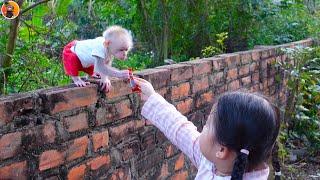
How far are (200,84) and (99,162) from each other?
1517mm

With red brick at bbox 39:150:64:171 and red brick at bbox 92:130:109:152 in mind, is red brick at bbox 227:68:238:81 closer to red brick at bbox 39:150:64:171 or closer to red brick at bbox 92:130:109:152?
red brick at bbox 92:130:109:152

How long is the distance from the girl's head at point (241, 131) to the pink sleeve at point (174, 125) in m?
0.38

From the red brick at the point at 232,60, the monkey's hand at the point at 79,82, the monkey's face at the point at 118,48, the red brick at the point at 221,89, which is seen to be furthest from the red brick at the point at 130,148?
the red brick at the point at 232,60

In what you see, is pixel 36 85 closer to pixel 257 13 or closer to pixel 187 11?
pixel 187 11

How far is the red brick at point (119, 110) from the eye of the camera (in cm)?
294

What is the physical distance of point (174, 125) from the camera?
2.23 meters

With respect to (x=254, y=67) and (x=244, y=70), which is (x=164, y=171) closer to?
(x=244, y=70)

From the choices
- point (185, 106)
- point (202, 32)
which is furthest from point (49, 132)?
point (202, 32)

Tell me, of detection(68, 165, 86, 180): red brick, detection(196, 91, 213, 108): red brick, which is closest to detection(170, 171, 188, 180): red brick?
detection(196, 91, 213, 108): red brick

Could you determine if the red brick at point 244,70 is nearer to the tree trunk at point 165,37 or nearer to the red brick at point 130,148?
the tree trunk at point 165,37

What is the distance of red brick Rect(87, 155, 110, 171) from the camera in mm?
2774

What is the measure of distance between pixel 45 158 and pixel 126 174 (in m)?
0.78


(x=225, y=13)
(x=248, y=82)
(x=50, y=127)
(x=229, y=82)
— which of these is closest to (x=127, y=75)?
(x=50, y=127)

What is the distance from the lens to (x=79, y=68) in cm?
279
